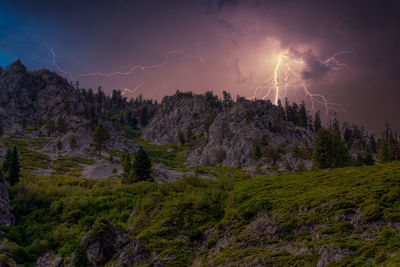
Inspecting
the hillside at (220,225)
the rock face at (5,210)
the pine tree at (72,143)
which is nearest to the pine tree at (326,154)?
the hillside at (220,225)

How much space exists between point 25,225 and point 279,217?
115 ft

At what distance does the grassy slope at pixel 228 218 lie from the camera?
64.3 ft

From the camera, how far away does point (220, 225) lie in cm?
2898

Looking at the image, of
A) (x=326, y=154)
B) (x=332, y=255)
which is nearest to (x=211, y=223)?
(x=332, y=255)

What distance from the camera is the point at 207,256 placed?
24.7 m

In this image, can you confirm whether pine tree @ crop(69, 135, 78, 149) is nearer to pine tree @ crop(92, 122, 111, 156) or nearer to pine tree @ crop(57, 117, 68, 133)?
pine tree @ crop(92, 122, 111, 156)

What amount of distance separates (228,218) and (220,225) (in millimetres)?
1395

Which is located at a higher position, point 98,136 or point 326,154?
point 98,136

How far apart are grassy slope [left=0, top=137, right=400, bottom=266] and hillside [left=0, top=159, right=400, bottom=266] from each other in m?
0.10

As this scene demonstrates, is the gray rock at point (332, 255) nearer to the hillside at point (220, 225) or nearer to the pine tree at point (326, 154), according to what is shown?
the hillside at point (220, 225)

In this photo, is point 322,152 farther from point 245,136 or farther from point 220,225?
point 245,136

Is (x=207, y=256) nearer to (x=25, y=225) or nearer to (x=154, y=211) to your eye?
(x=154, y=211)

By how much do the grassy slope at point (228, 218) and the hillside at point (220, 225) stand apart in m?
0.10

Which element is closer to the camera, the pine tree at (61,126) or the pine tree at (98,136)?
the pine tree at (98,136)
